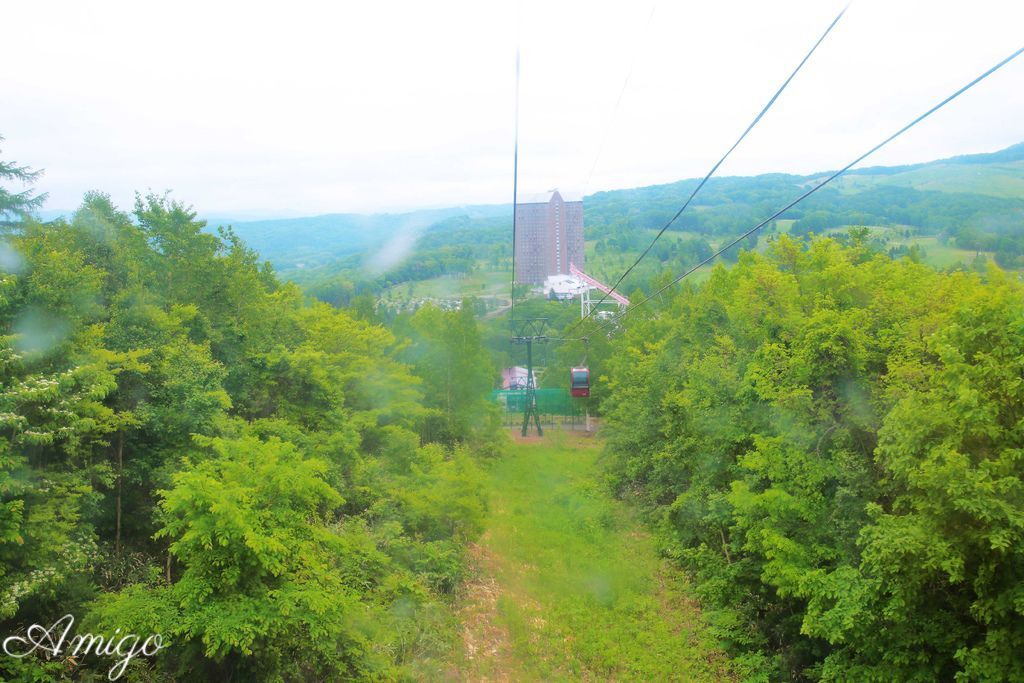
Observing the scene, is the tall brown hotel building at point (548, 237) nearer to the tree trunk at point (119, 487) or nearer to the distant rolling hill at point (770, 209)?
the distant rolling hill at point (770, 209)

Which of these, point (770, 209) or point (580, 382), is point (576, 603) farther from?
point (770, 209)

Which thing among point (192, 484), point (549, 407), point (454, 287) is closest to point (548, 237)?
point (454, 287)

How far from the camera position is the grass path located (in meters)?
12.5

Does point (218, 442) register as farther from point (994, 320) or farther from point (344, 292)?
point (344, 292)

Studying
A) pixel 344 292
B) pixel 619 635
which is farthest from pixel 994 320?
pixel 344 292

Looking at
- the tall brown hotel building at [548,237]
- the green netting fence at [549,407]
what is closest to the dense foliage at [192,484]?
the green netting fence at [549,407]

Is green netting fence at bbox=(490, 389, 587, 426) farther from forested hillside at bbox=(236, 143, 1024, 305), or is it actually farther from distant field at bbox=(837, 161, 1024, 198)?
distant field at bbox=(837, 161, 1024, 198)

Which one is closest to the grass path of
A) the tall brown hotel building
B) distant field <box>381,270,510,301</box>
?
distant field <box>381,270,510,301</box>

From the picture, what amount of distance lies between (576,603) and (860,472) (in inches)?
279

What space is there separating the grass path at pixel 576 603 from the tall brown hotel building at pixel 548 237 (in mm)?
45267

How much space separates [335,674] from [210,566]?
9.15ft

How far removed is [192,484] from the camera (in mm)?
9250

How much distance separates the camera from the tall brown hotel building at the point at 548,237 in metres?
67.9

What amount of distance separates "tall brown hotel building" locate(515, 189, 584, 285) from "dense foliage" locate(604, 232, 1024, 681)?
159ft
